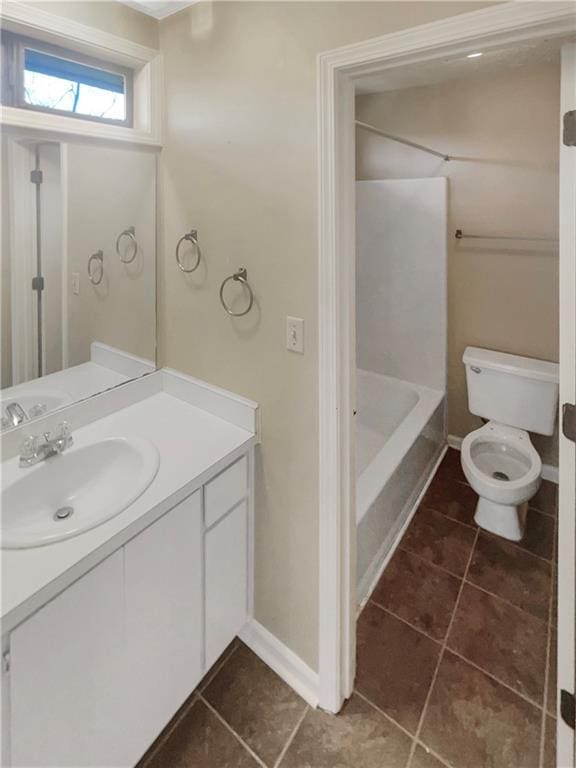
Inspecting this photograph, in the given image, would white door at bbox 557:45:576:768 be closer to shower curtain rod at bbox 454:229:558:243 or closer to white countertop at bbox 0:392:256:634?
white countertop at bbox 0:392:256:634

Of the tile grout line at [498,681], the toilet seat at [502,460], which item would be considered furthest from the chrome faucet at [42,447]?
the toilet seat at [502,460]

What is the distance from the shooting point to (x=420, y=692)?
5.07 ft

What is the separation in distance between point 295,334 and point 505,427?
1.78m

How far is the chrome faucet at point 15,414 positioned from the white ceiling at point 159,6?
1399 millimetres

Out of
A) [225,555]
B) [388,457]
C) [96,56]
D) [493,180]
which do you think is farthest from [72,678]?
[493,180]

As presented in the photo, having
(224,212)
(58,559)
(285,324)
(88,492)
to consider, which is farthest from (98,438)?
(224,212)

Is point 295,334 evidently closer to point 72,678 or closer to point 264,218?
point 264,218

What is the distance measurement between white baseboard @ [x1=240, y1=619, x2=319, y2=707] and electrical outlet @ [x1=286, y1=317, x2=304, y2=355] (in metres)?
1.12

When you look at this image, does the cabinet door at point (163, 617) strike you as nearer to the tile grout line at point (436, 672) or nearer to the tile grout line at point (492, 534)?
the tile grout line at point (436, 672)

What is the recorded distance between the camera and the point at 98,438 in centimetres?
151

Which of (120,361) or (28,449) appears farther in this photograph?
(120,361)

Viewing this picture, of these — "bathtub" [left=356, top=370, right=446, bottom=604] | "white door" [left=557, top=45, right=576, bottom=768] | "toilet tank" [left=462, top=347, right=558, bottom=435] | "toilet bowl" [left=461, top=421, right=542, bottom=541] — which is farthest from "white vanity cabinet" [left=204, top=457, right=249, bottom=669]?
"toilet tank" [left=462, top=347, right=558, bottom=435]

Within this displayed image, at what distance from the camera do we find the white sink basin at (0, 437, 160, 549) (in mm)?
1129

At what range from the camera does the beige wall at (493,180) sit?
2.41 meters
